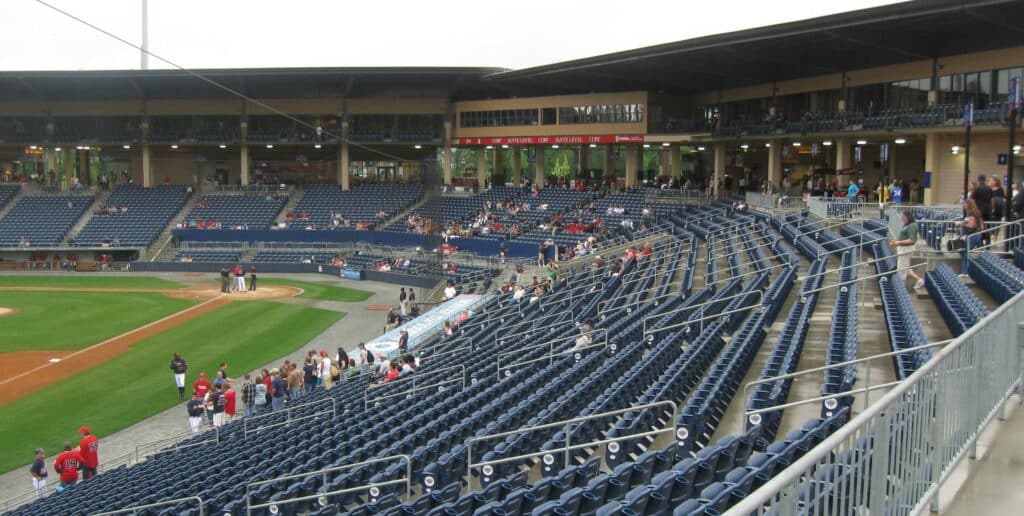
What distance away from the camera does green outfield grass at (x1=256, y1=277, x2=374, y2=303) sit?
45.4 m

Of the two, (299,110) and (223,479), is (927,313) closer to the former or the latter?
(223,479)

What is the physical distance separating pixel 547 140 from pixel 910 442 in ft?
185

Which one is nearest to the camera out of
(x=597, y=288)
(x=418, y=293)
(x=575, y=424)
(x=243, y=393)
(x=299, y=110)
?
(x=575, y=424)

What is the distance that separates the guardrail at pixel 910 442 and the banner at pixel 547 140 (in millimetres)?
48961

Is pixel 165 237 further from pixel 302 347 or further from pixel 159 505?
pixel 159 505

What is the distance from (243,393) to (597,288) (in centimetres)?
1133

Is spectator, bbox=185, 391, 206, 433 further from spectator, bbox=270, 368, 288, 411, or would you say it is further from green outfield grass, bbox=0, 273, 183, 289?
green outfield grass, bbox=0, 273, 183, 289

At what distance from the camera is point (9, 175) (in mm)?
71125

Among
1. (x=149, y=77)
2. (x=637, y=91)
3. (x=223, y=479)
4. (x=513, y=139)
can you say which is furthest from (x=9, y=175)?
(x=223, y=479)

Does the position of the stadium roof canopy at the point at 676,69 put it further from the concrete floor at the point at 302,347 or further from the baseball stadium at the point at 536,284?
the concrete floor at the point at 302,347

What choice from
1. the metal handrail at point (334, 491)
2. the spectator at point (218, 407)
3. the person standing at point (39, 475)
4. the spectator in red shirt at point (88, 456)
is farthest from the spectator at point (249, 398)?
the metal handrail at point (334, 491)

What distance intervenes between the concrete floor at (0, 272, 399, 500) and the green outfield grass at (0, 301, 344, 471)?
0.33m

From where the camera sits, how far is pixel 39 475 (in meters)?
17.4

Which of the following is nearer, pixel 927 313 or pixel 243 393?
pixel 927 313
